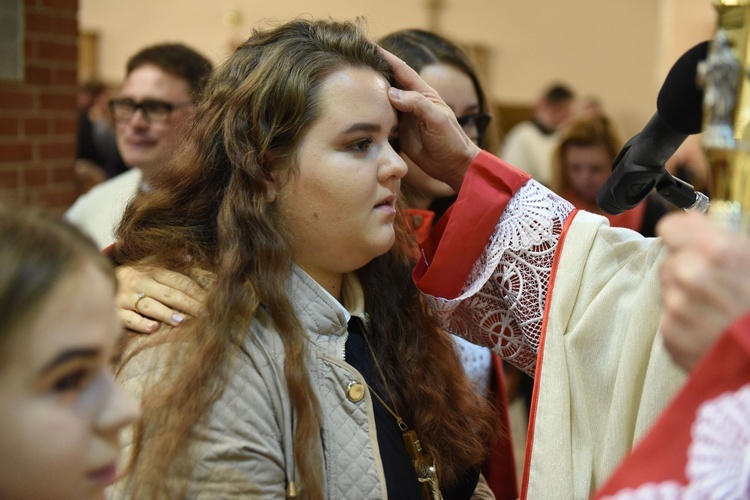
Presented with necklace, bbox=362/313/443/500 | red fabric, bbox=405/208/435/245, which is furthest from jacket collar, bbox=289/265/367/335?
red fabric, bbox=405/208/435/245

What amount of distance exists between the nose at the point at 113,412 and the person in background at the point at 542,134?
640 cm

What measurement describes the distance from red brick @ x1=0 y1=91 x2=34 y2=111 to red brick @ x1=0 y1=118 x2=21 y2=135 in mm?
39

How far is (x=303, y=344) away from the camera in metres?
1.50

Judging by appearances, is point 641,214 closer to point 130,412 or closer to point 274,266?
point 274,266

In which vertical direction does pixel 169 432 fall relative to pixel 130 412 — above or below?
below

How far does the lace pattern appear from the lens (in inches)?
34.4

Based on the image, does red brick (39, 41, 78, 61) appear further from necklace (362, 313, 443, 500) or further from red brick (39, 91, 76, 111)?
necklace (362, 313, 443, 500)

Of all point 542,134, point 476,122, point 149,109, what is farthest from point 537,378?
point 542,134

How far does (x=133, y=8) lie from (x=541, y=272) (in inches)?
351

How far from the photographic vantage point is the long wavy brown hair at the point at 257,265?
139 centimetres

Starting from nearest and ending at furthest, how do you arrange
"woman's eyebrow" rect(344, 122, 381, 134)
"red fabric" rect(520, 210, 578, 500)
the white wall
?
"red fabric" rect(520, 210, 578, 500) < "woman's eyebrow" rect(344, 122, 381, 134) < the white wall

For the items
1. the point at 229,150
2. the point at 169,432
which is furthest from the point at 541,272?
the point at 169,432

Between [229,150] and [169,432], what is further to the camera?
[229,150]

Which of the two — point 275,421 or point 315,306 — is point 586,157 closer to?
point 315,306
